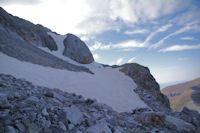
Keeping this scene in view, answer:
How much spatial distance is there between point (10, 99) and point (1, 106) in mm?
778

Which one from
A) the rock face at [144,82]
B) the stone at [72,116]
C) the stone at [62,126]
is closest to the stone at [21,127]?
the stone at [62,126]

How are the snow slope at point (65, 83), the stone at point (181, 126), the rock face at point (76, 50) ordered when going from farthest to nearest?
the rock face at point (76, 50), the snow slope at point (65, 83), the stone at point (181, 126)

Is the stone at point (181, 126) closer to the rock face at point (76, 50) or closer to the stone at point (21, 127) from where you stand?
the stone at point (21, 127)

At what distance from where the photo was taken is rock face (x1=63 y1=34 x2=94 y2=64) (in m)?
34.7

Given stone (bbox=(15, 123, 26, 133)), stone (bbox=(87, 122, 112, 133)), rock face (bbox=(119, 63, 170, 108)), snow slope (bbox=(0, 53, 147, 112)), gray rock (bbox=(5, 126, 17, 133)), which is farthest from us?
rock face (bbox=(119, 63, 170, 108))

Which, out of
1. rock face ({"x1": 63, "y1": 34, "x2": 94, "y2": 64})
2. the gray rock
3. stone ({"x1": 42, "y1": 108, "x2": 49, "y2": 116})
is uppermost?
rock face ({"x1": 63, "y1": 34, "x2": 94, "y2": 64})

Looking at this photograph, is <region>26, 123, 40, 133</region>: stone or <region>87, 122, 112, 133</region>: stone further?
<region>87, 122, 112, 133</region>: stone

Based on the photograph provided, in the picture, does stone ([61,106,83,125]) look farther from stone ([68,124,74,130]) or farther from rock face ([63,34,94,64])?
rock face ([63,34,94,64])

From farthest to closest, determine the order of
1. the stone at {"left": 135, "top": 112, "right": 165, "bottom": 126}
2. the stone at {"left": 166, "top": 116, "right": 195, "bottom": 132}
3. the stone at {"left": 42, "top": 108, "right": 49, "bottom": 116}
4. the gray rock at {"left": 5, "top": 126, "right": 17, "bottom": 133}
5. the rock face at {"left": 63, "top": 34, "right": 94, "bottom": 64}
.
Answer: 1. the rock face at {"left": 63, "top": 34, "right": 94, "bottom": 64}
2. the stone at {"left": 166, "top": 116, "right": 195, "bottom": 132}
3. the stone at {"left": 135, "top": 112, "right": 165, "bottom": 126}
4. the stone at {"left": 42, "top": 108, "right": 49, "bottom": 116}
5. the gray rock at {"left": 5, "top": 126, "right": 17, "bottom": 133}

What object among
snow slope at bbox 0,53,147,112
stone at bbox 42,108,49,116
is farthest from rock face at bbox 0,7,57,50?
stone at bbox 42,108,49,116

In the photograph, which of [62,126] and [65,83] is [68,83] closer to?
[65,83]

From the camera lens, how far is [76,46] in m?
38.5

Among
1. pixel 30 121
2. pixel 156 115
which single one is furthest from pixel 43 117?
pixel 156 115

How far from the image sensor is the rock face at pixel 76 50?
34694 mm
